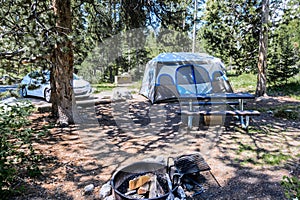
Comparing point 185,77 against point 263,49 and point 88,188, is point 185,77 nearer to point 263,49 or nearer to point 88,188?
point 263,49

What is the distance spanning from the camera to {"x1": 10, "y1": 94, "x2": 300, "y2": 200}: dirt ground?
230cm

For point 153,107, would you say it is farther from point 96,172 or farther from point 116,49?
point 116,49

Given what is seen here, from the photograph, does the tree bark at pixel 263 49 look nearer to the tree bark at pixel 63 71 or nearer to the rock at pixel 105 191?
the tree bark at pixel 63 71

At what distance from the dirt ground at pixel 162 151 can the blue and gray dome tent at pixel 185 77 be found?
3.98ft

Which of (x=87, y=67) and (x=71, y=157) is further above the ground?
(x=87, y=67)

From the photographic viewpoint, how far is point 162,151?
10.6 ft

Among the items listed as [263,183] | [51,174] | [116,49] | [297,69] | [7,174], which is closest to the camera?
[7,174]

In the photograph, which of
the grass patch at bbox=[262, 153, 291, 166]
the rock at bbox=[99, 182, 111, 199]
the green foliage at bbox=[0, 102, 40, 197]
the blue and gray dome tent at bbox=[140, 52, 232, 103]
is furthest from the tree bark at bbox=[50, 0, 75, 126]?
the grass patch at bbox=[262, 153, 291, 166]

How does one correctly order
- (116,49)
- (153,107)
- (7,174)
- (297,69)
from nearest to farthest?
(7,174)
(153,107)
(297,69)
(116,49)

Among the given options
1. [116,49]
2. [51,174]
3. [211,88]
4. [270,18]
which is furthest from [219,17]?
[116,49]

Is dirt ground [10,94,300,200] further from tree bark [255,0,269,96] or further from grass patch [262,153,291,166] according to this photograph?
tree bark [255,0,269,96]

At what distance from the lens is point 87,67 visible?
16.1 m

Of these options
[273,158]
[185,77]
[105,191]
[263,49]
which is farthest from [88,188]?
[263,49]

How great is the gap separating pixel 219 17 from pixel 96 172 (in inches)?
281
